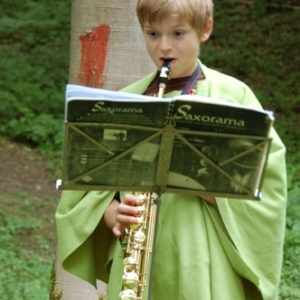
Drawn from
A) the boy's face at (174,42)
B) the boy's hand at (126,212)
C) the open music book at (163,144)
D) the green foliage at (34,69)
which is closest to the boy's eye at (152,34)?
the boy's face at (174,42)

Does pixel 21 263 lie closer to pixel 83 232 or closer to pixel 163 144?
pixel 83 232

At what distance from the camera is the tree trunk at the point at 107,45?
15.3 ft

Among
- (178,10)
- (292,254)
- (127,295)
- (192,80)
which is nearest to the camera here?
(127,295)

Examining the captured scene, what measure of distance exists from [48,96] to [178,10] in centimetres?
876

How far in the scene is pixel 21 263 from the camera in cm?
738

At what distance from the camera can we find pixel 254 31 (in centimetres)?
1465

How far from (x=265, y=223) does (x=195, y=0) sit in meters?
0.87

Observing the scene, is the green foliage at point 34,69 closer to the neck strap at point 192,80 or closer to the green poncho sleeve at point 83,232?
the green poncho sleeve at point 83,232

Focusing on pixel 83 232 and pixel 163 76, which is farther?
pixel 83 232

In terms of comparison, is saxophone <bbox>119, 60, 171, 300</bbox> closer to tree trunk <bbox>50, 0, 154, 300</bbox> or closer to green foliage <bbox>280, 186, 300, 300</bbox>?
tree trunk <bbox>50, 0, 154, 300</bbox>

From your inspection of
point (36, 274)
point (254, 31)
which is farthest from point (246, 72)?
point (36, 274)

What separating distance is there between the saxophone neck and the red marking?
1.48 meters

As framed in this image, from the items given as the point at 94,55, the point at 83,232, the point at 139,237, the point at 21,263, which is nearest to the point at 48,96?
the point at 21,263

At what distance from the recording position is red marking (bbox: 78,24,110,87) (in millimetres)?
4688
